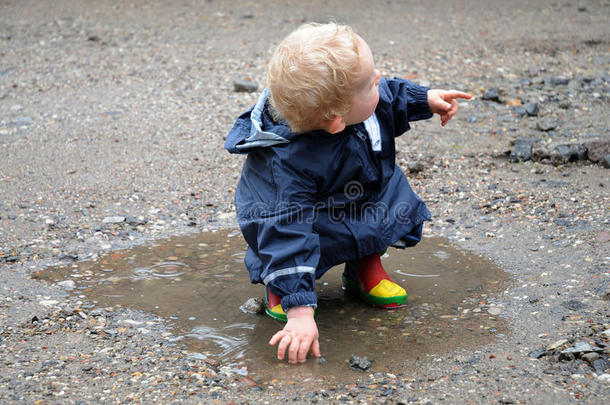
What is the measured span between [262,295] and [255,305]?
0.17m

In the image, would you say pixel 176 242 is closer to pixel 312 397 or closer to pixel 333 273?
pixel 333 273

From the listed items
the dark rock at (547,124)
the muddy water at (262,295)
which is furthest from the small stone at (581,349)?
the dark rock at (547,124)

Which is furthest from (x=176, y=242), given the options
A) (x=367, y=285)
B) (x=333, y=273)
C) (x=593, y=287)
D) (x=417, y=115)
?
(x=593, y=287)

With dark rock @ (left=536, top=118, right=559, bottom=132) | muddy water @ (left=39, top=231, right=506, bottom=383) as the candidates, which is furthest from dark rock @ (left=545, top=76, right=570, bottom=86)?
muddy water @ (left=39, top=231, right=506, bottom=383)

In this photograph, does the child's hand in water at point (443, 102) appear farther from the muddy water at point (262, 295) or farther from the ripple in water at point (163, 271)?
the ripple in water at point (163, 271)

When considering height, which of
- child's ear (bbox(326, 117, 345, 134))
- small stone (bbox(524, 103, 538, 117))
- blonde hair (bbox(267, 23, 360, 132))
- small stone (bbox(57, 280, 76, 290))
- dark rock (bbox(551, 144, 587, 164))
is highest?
blonde hair (bbox(267, 23, 360, 132))

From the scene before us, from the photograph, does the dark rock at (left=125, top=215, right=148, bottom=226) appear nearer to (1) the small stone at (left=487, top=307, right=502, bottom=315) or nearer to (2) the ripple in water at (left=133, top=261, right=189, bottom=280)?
(2) the ripple in water at (left=133, top=261, right=189, bottom=280)

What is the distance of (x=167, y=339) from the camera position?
7.78 feet

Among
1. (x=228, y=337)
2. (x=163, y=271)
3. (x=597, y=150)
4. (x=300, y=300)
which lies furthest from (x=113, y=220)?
(x=597, y=150)

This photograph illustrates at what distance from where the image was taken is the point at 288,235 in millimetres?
2252

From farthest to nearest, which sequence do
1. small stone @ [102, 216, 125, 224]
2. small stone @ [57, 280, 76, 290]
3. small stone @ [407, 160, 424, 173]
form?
small stone @ [407, 160, 424, 173]
small stone @ [102, 216, 125, 224]
small stone @ [57, 280, 76, 290]

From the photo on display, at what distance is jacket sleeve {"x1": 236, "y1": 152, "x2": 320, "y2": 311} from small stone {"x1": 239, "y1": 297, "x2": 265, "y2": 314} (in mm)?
274

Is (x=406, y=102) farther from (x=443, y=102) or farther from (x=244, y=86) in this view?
(x=244, y=86)

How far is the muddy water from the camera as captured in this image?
7.44 ft
